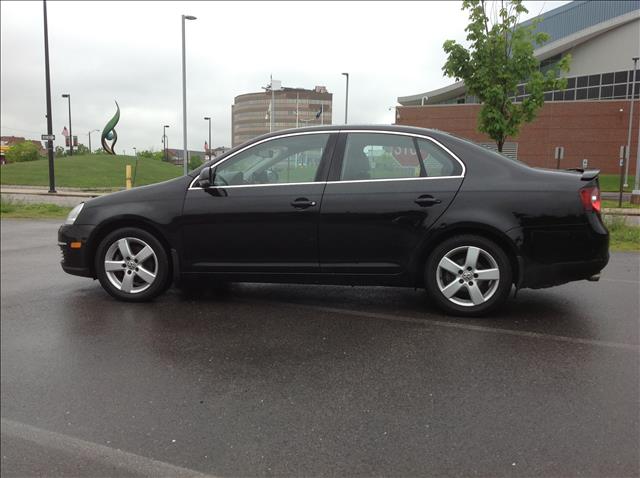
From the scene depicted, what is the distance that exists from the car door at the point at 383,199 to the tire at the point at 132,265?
1.54m

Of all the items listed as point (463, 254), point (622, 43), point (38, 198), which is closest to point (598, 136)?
point (622, 43)

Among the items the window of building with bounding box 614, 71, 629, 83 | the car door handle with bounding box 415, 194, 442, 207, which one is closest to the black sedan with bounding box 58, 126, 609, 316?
the car door handle with bounding box 415, 194, 442, 207

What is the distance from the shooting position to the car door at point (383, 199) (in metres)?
4.81

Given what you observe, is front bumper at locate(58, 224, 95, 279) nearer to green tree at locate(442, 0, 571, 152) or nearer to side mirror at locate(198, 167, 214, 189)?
side mirror at locate(198, 167, 214, 189)

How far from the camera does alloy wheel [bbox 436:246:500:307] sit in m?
4.74

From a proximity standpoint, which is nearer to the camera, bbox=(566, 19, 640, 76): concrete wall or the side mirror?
the side mirror

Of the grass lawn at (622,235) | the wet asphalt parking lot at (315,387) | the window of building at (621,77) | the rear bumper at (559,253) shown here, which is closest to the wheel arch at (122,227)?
the wet asphalt parking lot at (315,387)

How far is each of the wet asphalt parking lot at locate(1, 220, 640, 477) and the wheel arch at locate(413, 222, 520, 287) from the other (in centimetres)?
48

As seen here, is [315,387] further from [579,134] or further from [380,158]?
[579,134]

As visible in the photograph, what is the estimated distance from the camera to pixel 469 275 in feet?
15.7

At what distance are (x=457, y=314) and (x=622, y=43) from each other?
190 feet

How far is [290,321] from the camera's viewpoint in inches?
190

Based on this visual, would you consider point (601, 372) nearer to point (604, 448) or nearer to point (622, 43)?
point (604, 448)

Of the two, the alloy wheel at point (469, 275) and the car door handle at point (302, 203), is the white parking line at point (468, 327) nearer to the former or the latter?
the alloy wheel at point (469, 275)
